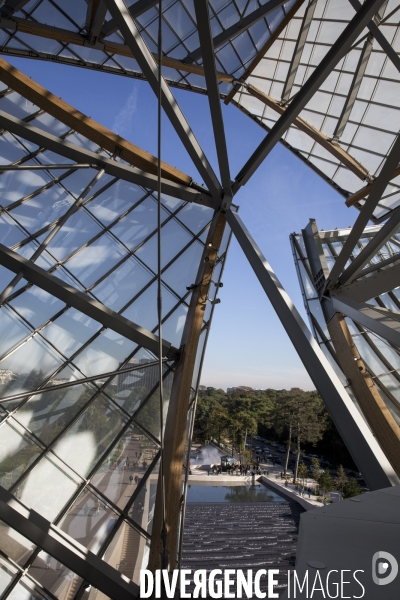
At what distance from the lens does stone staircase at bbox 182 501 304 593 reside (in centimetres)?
3086

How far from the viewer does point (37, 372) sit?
12617 mm

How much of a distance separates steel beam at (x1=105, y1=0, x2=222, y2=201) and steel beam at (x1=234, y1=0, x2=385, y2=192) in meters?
1.44

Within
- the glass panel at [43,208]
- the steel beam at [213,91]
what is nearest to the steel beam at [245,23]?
the steel beam at [213,91]

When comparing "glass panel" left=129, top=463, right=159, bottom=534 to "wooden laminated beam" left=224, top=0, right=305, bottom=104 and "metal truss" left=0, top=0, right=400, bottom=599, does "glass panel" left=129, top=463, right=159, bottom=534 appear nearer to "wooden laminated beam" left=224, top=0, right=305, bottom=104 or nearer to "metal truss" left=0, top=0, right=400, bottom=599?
"metal truss" left=0, top=0, right=400, bottom=599

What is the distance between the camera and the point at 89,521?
10.1 m

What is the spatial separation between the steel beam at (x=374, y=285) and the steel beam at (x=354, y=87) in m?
12.5

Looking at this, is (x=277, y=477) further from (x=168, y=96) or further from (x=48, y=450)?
(x=168, y=96)

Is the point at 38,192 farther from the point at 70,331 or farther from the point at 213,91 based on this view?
the point at 213,91

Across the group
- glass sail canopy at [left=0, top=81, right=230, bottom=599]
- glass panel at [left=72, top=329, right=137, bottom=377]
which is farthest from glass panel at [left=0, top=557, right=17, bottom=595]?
glass panel at [left=72, top=329, right=137, bottom=377]

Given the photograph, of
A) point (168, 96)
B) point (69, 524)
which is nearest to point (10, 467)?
point (69, 524)

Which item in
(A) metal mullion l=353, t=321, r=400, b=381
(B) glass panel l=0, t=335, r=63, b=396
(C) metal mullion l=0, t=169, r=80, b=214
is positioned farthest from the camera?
(A) metal mullion l=353, t=321, r=400, b=381

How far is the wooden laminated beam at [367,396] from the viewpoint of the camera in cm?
1065

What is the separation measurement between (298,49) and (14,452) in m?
23.0

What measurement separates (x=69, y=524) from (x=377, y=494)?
346 inches
